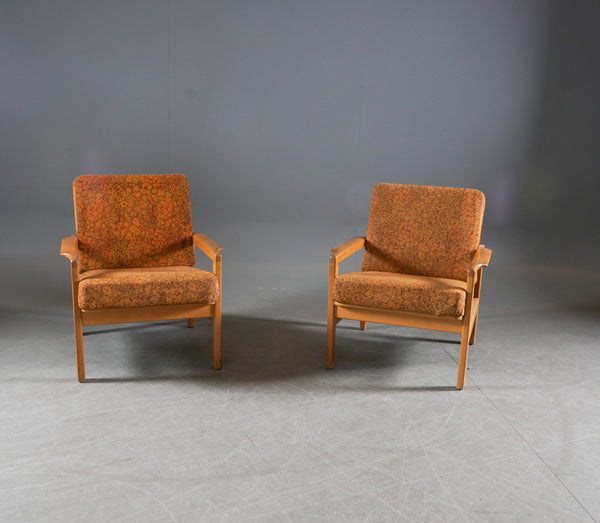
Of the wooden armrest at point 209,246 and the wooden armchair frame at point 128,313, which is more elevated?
the wooden armrest at point 209,246

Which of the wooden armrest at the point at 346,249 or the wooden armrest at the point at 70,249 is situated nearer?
the wooden armrest at the point at 70,249

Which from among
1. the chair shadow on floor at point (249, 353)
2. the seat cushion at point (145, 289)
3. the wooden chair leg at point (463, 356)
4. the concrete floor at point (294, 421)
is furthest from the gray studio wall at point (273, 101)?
the wooden chair leg at point (463, 356)

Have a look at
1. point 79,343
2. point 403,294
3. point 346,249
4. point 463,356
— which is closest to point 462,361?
point 463,356

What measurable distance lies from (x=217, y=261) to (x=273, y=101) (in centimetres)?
335

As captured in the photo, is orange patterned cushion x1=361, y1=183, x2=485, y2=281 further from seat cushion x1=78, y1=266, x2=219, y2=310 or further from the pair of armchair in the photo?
seat cushion x1=78, y1=266, x2=219, y2=310

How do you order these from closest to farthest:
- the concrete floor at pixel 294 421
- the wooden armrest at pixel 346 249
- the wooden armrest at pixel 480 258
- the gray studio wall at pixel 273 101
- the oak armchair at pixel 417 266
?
the concrete floor at pixel 294 421 < the oak armchair at pixel 417 266 < the wooden armrest at pixel 480 258 < the wooden armrest at pixel 346 249 < the gray studio wall at pixel 273 101

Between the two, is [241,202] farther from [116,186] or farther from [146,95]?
[116,186]

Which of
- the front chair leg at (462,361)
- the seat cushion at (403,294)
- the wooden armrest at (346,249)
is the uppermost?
the wooden armrest at (346,249)

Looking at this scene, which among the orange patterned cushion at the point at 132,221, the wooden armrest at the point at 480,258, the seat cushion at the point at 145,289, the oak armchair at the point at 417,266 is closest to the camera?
the seat cushion at the point at 145,289

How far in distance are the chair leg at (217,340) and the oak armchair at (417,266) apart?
0.52 metres

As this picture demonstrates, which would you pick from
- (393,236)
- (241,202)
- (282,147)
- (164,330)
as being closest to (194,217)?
(241,202)

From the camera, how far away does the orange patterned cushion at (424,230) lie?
320 centimetres

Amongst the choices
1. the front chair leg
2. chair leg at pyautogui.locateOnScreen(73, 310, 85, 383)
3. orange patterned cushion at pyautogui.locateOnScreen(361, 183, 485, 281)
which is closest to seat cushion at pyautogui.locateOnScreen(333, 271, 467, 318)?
the front chair leg

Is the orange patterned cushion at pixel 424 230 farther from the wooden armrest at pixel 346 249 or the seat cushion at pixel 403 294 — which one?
the seat cushion at pixel 403 294
